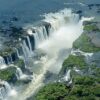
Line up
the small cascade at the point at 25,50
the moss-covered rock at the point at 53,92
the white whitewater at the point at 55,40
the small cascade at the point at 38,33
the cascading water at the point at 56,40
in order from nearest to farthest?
the moss-covered rock at the point at 53,92 < the white whitewater at the point at 55,40 < the cascading water at the point at 56,40 < the small cascade at the point at 25,50 < the small cascade at the point at 38,33

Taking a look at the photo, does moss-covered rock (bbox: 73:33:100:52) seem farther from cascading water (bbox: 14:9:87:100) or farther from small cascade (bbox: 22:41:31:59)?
small cascade (bbox: 22:41:31:59)

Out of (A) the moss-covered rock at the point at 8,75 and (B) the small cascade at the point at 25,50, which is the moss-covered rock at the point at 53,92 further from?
(B) the small cascade at the point at 25,50

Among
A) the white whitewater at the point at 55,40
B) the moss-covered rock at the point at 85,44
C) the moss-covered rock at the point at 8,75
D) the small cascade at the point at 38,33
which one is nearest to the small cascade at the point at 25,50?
the white whitewater at the point at 55,40

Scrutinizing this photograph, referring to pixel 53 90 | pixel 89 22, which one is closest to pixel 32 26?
pixel 89 22

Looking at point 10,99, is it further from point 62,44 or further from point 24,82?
point 62,44

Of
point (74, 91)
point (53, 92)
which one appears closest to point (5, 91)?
point (53, 92)

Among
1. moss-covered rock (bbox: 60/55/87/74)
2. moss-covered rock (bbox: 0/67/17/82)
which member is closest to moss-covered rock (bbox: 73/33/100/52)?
moss-covered rock (bbox: 60/55/87/74)

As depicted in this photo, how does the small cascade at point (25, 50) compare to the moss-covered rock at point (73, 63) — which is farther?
the small cascade at point (25, 50)

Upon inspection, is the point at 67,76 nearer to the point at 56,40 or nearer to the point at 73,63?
the point at 73,63
